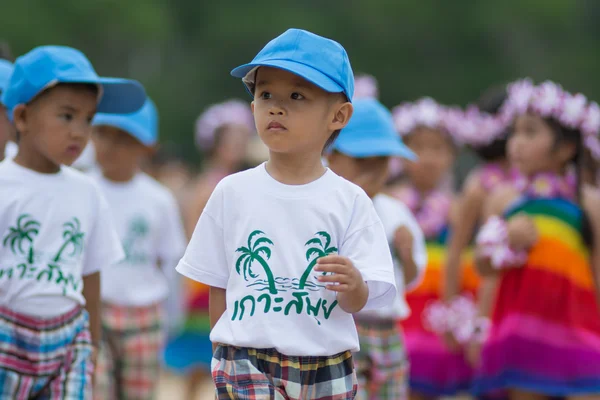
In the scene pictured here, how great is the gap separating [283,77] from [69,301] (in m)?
1.47

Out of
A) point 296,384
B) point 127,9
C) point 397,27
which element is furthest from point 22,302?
point 397,27

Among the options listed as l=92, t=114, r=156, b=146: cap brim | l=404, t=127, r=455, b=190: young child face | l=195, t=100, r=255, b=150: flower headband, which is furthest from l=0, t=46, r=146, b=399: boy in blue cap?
l=195, t=100, r=255, b=150: flower headband

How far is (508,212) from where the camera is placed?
593 cm

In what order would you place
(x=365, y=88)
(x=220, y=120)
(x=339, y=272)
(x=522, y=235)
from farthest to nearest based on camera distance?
(x=220, y=120)
(x=365, y=88)
(x=522, y=235)
(x=339, y=272)

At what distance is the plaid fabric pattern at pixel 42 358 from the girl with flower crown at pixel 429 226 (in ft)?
10.4

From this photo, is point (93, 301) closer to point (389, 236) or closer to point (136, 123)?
point (389, 236)

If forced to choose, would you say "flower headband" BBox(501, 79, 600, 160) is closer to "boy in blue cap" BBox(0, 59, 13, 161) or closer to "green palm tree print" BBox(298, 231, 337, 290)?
"green palm tree print" BBox(298, 231, 337, 290)

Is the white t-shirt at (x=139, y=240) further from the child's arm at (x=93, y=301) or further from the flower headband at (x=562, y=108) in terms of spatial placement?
the flower headband at (x=562, y=108)

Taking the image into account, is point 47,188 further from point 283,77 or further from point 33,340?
point 283,77

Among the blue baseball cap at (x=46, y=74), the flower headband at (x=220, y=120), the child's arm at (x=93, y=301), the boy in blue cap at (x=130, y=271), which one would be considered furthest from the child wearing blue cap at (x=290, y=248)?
the flower headband at (x=220, y=120)

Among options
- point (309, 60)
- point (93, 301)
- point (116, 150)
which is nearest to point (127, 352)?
point (116, 150)

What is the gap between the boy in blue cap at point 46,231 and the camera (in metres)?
4.19

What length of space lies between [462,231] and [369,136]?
1.72 metres

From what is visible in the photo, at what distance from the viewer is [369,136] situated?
17.3ft
